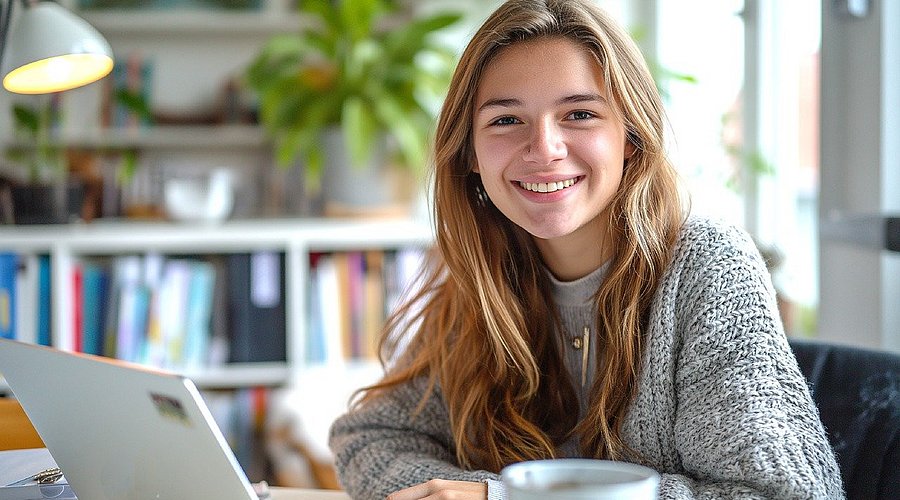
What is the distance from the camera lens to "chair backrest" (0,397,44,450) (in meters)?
1.07

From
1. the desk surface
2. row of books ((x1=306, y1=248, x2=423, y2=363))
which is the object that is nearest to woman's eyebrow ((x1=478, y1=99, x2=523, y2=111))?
the desk surface

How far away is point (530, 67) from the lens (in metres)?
1.11

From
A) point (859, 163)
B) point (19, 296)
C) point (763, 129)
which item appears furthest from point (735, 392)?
point (19, 296)

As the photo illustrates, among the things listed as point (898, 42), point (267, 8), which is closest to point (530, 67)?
point (898, 42)

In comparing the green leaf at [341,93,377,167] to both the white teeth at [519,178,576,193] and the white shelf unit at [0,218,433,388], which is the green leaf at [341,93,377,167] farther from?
the white teeth at [519,178,576,193]

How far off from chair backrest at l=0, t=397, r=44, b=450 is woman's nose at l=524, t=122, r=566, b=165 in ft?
2.01

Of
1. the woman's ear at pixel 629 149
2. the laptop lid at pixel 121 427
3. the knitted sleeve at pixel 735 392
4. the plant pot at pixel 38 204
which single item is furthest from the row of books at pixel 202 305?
the laptop lid at pixel 121 427

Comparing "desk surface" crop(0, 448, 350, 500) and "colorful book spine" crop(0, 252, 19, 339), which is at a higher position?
"colorful book spine" crop(0, 252, 19, 339)

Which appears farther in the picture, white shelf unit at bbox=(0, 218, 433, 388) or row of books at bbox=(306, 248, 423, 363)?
row of books at bbox=(306, 248, 423, 363)

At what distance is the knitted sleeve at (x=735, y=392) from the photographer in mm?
898

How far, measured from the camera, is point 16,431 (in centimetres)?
109

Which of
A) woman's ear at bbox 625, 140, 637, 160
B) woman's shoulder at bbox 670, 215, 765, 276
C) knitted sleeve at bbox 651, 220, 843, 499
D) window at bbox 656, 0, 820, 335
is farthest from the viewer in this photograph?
window at bbox 656, 0, 820, 335

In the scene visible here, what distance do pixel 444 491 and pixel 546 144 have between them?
390 mm

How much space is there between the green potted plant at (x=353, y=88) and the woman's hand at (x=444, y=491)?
1.92m
